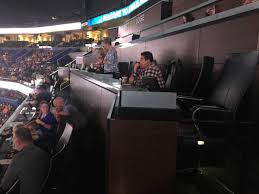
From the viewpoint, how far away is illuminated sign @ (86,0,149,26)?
947cm

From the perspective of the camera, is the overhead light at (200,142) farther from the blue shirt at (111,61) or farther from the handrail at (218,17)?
the blue shirt at (111,61)

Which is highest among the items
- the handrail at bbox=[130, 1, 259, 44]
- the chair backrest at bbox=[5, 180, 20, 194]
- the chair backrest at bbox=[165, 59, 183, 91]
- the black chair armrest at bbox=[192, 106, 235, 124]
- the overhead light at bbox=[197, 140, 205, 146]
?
the handrail at bbox=[130, 1, 259, 44]

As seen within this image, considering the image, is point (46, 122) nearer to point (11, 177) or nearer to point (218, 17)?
point (11, 177)

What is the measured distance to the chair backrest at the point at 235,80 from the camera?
6.77 ft

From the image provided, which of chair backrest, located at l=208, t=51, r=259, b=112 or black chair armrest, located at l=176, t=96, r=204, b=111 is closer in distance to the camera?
chair backrest, located at l=208, t=51, r=259, b=112

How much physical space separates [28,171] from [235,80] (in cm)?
177

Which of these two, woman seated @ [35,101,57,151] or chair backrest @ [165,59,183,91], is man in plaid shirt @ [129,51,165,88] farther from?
woman seated @ [35,101,57,151]

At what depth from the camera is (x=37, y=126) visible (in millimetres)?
4281

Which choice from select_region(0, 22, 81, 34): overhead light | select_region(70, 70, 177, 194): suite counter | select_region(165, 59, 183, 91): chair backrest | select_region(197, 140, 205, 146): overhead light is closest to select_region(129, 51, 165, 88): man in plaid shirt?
select_region(165, 59, 183, 91): chair backrest

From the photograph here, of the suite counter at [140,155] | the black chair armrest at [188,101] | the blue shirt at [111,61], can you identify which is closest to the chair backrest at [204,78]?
the black chair armrest at [188,101]

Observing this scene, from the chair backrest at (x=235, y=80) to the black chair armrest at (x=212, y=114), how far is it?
0.19ft

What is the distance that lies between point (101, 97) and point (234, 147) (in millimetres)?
1168

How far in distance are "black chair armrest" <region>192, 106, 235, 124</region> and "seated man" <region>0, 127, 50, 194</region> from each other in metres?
1.39

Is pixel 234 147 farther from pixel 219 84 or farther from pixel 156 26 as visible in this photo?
pixel 156 26
